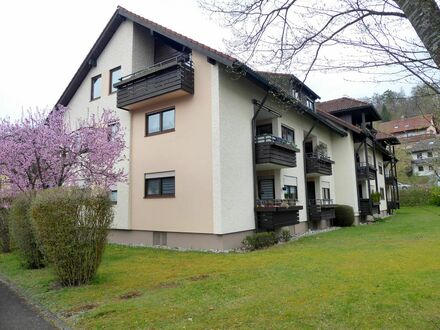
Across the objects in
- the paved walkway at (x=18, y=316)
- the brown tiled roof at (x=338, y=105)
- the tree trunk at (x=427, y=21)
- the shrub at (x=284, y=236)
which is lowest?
the paved walkway at (x=18, y=316)

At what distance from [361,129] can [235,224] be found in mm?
17063

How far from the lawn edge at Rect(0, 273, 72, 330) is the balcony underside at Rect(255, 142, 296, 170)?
33.6 ft

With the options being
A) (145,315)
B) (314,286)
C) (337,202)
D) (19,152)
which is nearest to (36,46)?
(19,152)

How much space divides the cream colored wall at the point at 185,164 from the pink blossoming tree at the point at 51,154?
59.5 inches

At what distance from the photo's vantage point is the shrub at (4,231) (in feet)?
42.0

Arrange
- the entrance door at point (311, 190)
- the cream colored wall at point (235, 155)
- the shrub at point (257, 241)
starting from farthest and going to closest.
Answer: the entrance door at point (311, 190) → the shrub at point (257, 241) → the cream colored wall at point (235, 155)

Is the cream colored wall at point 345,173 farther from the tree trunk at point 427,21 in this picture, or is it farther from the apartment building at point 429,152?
the tree trunk at point 427,21

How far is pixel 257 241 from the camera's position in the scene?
526 inches

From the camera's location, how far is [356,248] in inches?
475

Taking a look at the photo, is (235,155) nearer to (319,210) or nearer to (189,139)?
(189,139)

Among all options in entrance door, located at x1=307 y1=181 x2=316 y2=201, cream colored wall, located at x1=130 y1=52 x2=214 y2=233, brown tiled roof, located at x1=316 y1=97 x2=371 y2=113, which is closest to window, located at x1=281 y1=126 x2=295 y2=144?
entrance door, located at x1=307 y1=181 x2=316 y2=201

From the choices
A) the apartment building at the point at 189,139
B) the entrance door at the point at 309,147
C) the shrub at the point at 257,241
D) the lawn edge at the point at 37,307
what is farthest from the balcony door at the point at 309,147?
the lawn edge at the point at 37,307

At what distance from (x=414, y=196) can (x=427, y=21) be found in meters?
49.7

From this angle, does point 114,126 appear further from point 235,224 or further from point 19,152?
point 235,224
